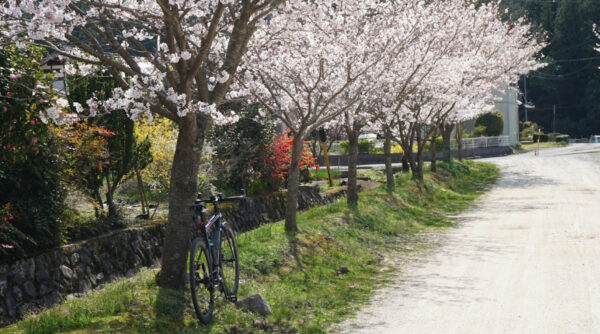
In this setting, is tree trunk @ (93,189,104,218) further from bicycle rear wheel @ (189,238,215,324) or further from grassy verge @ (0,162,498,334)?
bicycle rear wheel @ (189,238,215,324)

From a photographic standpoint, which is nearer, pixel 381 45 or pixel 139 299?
pixel 139 299

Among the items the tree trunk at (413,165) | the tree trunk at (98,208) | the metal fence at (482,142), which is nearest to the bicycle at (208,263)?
the tree trunk at (98,208)

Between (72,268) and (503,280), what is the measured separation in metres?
6.68

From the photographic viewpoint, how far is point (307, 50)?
13219mm

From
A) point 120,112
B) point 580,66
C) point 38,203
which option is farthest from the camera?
point 580,66

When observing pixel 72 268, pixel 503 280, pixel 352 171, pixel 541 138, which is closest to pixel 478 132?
pixel 541 138

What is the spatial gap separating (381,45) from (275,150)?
5.23 metres

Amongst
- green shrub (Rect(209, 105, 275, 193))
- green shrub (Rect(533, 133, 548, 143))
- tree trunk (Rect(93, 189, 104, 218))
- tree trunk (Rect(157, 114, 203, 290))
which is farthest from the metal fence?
tree trunk (Rect(157, 114, 203, 290))

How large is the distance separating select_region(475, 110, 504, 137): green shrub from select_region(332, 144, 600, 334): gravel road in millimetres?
36344

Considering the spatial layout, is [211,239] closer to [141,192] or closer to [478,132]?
[141,192]

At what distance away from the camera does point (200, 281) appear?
7105 millimetres

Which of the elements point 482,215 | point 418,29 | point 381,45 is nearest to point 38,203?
point 381,45

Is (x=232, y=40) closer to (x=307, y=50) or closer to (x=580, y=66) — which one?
(x=307, y=50)

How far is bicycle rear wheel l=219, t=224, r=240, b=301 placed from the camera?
797 centimetres
